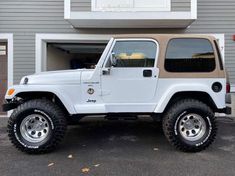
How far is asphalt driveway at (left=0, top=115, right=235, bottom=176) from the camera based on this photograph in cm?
447

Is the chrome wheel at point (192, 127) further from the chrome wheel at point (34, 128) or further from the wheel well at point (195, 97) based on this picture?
the chrome wheel at point (34, 128)

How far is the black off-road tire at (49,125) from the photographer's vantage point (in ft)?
17.1

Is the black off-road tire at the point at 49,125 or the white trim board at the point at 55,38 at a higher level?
the white trim board at the point at 55,38

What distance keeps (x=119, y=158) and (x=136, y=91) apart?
51.7 inches

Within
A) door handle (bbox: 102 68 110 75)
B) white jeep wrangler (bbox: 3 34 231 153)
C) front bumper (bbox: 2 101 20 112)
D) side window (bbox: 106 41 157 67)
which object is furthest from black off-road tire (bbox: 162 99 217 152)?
front bumper (bbox: 2 101 20 112)

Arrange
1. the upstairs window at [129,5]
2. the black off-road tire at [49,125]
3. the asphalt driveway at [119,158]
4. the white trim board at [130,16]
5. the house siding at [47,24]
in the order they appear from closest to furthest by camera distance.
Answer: the asphalt driveway at [119,158]
the black off-road tire at [49,125]
the white trim board at [130,16]
the upstairs window at [129,5]
the house siding at [47,24]

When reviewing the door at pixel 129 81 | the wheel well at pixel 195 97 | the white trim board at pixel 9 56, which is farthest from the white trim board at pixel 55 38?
the wheel well at pixel 195 97

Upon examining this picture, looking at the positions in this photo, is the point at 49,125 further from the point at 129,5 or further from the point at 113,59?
the point at 129,5

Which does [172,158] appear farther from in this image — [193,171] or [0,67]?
[0,67]

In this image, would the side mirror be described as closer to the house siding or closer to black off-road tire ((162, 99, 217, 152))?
black off-road tire ((162, 99, 217, 152))

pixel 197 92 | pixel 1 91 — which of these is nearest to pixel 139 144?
pixel 197 92

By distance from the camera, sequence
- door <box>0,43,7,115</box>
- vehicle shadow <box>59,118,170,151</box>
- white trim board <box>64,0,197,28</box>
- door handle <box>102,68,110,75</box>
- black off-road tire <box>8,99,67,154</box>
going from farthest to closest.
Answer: door <box>0,43,7,115</box>, white trim board <box>64,0,197,28</box>, vehicle shadow <box>59,118,170,151</box>, door handle <box>102,68,110,75</box>, black off-road tire <box>8,99,67,154</box>

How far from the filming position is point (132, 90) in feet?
17.8

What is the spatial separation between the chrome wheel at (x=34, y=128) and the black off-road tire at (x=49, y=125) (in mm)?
57
